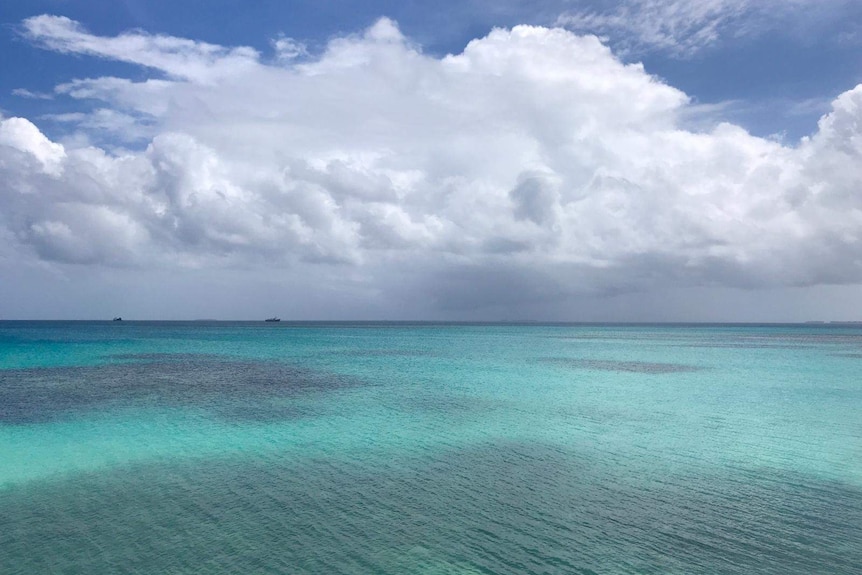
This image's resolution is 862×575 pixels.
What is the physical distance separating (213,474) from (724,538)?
15.8m

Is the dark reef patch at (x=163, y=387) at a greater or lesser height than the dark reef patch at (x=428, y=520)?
greater

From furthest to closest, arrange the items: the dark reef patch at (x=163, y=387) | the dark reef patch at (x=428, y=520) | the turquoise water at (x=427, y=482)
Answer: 1. the dark reef patch at (x=163, y=387)
2. the turquoise water at (x=427, y=482)
3. the dark reef patch at (x=428, y=520)

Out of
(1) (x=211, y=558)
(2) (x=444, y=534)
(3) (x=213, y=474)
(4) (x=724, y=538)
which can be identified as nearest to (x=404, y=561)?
(2) (x=444, y=534)

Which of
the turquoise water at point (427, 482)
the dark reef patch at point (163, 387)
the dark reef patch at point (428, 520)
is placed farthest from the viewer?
the dark reef patch at point (163, 387)

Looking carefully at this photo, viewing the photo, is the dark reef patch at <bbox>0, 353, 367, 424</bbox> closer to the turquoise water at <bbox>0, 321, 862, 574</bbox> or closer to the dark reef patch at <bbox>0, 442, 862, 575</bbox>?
the turquoise water at <bbox>0, 321, 862, 574</bbox>

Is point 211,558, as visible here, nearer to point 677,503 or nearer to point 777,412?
point 677,503

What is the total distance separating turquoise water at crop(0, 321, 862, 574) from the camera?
13.4 m

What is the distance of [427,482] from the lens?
18641mm

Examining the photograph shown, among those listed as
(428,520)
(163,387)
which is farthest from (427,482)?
(163,387)

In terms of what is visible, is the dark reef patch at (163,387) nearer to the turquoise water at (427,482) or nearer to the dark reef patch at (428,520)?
the turquoise water at (427,482)

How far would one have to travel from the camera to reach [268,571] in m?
12.5

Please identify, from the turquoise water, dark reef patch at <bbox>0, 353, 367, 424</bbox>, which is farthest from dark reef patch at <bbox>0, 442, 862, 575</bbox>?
dark reef patch at <bbox>0, 353, 367, 424</bbox>

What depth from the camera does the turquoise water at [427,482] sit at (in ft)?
43.9

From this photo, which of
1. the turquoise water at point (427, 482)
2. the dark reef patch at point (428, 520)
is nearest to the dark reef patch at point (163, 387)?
the turquoise water at point (427, 482)
